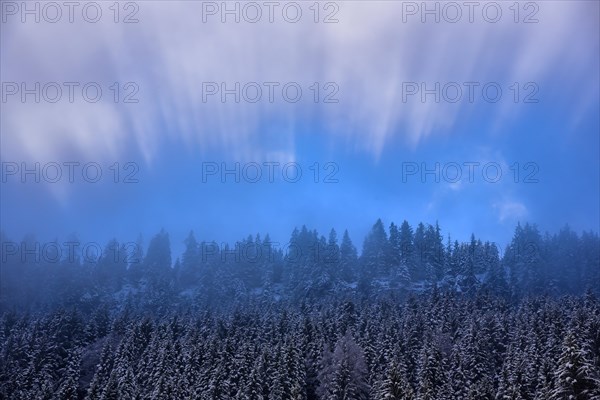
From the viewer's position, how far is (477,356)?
81.1 m

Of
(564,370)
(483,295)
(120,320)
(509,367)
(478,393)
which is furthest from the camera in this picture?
(483,295)

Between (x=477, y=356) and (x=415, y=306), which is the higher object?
(x=415, y=306)

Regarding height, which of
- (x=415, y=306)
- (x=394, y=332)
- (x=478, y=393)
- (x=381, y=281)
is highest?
(x=381, y=281)

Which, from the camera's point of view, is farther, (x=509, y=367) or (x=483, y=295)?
(x=483, y=295)

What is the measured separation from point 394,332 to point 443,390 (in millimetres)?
23339

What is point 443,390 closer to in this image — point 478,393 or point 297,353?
point 478,393

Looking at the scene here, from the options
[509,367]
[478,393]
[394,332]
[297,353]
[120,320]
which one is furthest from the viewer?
[120,320]

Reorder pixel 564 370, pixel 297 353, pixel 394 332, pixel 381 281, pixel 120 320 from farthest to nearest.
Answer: pixel 381 281
pixel 120 320
pixel 394 332
pixel 297 353
pixel 564 370

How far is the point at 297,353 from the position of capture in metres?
78.7

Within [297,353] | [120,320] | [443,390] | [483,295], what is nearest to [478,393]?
[443,390]

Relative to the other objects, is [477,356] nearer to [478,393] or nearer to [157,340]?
[478,393]

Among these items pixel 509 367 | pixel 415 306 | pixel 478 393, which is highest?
pixel 415 306

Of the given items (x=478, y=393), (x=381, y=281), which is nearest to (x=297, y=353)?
(x=478, y=393)

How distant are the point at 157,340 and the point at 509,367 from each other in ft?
212
